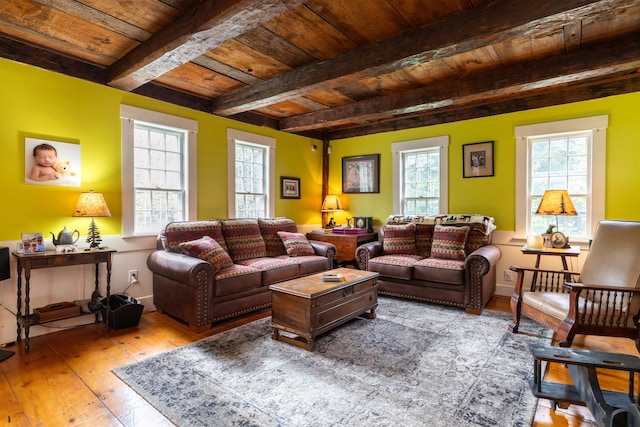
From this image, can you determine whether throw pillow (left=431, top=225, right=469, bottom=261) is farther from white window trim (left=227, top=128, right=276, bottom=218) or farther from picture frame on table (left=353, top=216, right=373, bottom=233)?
white window trim (left=227, top=128, right=276, bottom=218)

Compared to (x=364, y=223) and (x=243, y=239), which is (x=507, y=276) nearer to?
(x=364, y=223)

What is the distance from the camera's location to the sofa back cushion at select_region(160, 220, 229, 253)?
3.59m

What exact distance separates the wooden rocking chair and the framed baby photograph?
4.28m

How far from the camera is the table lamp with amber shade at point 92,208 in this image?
119 inches

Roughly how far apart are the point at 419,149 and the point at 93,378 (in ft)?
15.0

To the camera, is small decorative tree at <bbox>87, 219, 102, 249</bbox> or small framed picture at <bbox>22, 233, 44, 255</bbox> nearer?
small framed picture at <bbox>22, 233, 44, 255</bbox>

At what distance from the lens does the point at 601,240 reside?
2855 mm

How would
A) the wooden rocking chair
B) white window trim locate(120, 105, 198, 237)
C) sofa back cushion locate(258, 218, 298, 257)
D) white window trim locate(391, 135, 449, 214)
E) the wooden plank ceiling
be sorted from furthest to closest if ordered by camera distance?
white window trim locate(391, 135, 449, 214) → sofa back cushion locate(258, 218, 298, 257) → white window trim locate(120, 105, 198, 237) → the wooden rocking chair → the wooden plank ceiling

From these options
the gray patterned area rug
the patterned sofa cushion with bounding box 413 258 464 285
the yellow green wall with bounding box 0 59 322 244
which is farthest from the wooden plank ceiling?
the gray patterned area rug

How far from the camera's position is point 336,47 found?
9.42 ft

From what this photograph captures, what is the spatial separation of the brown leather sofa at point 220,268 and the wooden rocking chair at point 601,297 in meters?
2.39

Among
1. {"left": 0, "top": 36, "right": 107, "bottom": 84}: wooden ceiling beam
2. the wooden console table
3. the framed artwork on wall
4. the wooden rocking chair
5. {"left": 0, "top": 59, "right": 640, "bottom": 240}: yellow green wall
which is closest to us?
the wooden rocking chair

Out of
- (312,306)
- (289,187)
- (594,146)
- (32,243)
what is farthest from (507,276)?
(32,243)

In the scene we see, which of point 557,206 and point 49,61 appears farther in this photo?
point 557,206
